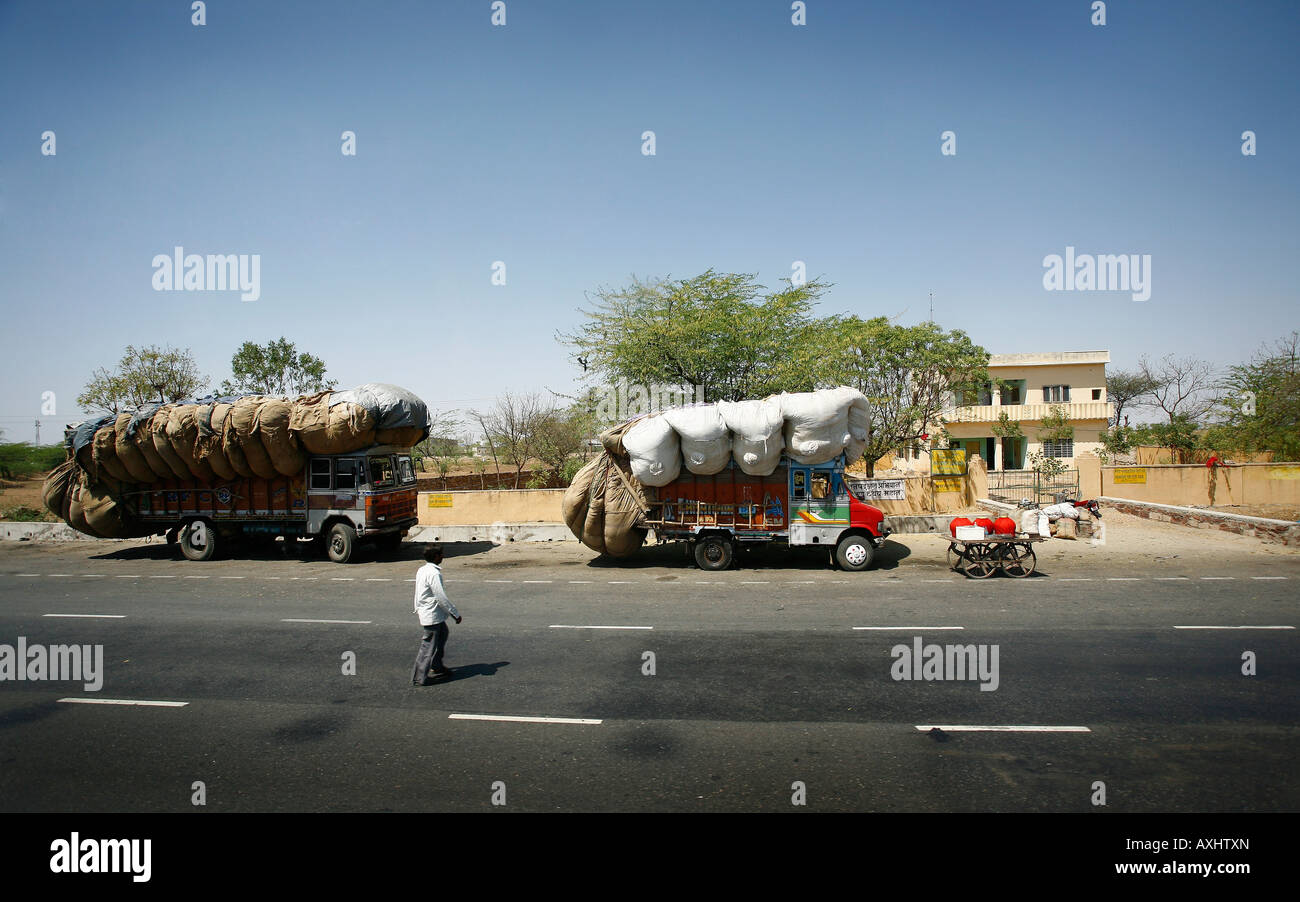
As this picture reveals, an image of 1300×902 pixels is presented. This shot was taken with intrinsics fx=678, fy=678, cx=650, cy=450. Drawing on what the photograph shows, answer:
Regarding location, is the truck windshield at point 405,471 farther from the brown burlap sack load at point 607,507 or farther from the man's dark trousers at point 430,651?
the man's dark trousers at point 430,651

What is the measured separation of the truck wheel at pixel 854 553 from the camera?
46.1ft

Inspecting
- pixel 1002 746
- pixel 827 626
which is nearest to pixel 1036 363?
pixel 827 626

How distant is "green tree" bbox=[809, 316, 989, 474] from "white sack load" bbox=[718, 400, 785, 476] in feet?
27.4

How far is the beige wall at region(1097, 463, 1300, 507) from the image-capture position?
902 inches

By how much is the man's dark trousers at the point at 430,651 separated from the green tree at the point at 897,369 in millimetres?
16450

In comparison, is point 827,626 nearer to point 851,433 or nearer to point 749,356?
point 851,433

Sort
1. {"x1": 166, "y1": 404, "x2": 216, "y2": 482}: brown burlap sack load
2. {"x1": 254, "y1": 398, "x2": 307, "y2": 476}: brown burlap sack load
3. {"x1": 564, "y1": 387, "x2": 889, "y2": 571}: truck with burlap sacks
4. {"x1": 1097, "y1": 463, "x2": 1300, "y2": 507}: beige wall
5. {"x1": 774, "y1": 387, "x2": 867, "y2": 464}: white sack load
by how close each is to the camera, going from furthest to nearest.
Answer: {"x1": 1097, "y1": 463, "x2": 1300, "y2": 507}: beige wall, {"x1": 166, "y1": 404, "x2": 216, "y2": 482}: brown burlap sack load, {"x1": 254, "y1": 398, "x2": 307, "y2": 476}: brown burlap sack load, {"x1": 564, "y1": 387, "x2": 889, "y2": 571}: truck with burlap sacks, {"x1": 774, "y1": 387, "x2": 867, "y2": 464}: white sack load

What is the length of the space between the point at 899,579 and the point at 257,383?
36.8 m

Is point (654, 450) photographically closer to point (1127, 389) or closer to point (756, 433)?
point (756, 433)

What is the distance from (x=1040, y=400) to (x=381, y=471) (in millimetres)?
38025

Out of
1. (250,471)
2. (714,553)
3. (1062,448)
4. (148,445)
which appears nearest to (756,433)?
(714,553)

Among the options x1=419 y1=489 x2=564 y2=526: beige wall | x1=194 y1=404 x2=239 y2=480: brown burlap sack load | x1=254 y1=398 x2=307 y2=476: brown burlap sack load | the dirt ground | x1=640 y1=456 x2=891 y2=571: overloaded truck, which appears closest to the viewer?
x1=640 y1=456 x2=891 y2=571: overloaded truck

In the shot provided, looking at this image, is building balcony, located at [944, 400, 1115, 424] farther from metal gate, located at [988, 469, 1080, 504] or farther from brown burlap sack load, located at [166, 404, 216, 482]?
brown burlap sack load, located at [166, 404, 216, 482]

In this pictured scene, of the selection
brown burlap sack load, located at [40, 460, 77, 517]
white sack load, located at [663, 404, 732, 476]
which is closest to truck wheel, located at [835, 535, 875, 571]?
white sack load, located at [663, 404, 732, 476]
